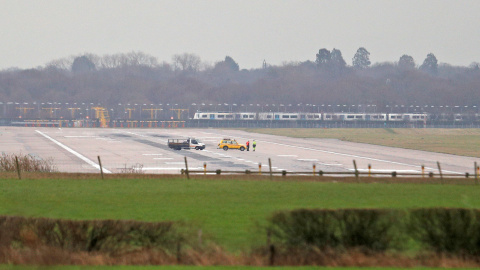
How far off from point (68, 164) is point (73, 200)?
3684cm

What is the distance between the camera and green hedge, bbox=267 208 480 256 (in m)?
17.3

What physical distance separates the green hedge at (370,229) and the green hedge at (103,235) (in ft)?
8.61

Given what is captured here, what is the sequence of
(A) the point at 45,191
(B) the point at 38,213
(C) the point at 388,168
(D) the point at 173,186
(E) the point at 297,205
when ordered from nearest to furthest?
(B) the point at 38,213 → (E) the point at 297,205 → (A) the point at 45,191 → (D) the point at 173,186 → (C) the point at 388,168

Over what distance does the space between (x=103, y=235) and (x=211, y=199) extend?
464 inches

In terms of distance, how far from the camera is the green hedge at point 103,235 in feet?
58.1

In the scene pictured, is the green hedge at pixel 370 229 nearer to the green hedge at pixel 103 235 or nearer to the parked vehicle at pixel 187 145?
the green hedge at pixel 103 235

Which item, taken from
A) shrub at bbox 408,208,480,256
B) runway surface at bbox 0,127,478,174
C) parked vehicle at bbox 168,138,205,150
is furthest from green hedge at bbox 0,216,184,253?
parked vehicle at bbox 168,138,205,150

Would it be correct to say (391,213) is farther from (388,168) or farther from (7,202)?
(388,168)

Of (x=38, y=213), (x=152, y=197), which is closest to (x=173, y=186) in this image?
(x=152, y=197)

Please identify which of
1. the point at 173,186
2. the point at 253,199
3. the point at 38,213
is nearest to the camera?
the point at 38,213

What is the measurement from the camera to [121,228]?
17.8 m

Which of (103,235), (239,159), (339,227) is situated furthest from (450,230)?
(239,159)

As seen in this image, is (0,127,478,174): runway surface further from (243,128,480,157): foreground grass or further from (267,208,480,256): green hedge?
(267,208,480,256): green hedge

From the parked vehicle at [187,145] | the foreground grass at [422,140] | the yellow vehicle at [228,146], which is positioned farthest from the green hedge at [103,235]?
the yellow vehicle at [228,146]
